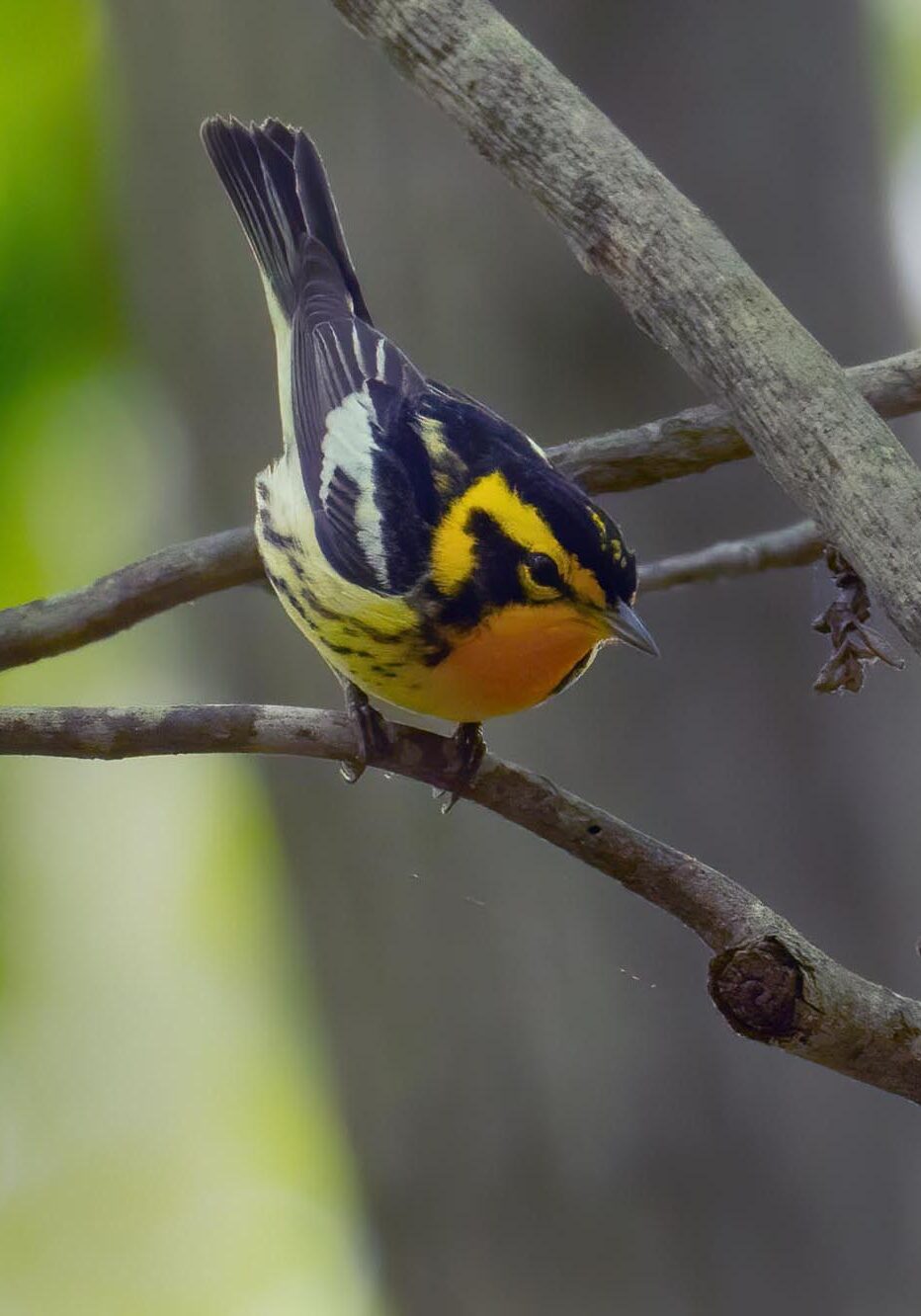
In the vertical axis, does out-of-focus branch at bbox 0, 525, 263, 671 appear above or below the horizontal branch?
above

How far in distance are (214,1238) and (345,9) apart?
2.17 m

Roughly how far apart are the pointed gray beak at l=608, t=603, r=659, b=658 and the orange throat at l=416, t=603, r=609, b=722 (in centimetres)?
4

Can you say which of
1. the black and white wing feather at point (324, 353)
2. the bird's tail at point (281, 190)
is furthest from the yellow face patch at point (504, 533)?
the bird's tail at point (281, 190)

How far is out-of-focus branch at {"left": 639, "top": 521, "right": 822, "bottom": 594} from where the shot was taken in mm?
1986

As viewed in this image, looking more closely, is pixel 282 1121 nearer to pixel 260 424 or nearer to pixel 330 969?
pixel 330 969

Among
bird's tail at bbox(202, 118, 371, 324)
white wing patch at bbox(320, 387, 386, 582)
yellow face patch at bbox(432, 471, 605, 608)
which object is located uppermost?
bird's tail at bbox(202, 118, 371, 324)

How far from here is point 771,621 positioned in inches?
99.0

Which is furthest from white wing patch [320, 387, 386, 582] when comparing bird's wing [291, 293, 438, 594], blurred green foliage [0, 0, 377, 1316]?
blurred green foliage [0, 0, 377, 1316]

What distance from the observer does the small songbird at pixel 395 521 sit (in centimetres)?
154

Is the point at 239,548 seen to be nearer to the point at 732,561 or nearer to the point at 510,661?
the point at 510,661

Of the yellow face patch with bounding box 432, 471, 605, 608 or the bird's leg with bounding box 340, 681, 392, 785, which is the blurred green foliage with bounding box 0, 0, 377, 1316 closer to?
the bird's leg with bounding box 340, 681, 392, 785

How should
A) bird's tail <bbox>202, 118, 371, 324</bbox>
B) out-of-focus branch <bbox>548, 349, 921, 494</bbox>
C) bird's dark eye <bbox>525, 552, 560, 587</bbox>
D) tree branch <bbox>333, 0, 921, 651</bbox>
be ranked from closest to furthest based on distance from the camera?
1. tree branch <bbox>333, 0, 921, 651</bbox>
2. bird's dark eye <bbox>525, 552, 560, 587</bbox>
3. out-of-focus branch <bbox>548, 349, 921, 494</bbox>
4. bird's tail <bbox>202, 118, 371, 324</bbox>

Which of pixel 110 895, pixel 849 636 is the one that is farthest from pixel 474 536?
pixel 110 895

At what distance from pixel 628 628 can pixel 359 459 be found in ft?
1.71
